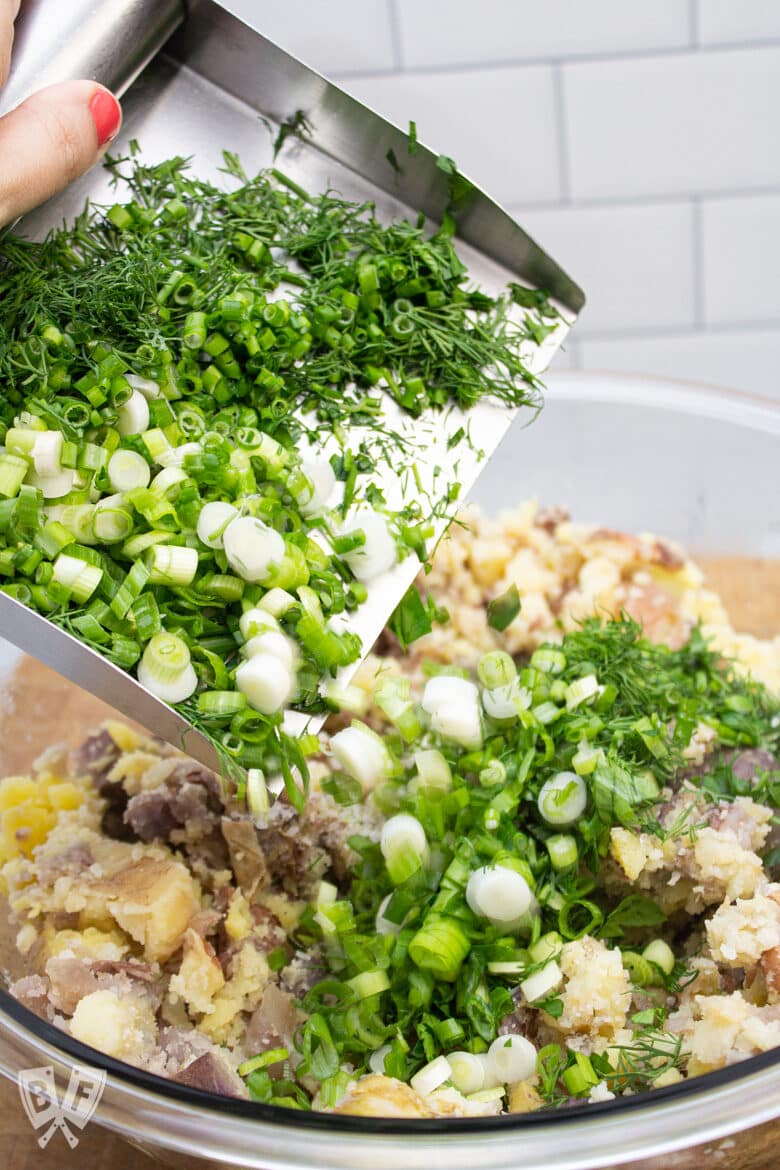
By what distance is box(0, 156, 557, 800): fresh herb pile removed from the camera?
104 cm

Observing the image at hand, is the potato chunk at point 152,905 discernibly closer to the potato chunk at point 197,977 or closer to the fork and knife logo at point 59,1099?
the potato chunk at point 197,977

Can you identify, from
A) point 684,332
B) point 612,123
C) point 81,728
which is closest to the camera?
point 81,728

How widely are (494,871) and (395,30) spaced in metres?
1.91

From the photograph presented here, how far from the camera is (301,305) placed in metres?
1.29

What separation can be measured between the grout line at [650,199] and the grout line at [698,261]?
28mm

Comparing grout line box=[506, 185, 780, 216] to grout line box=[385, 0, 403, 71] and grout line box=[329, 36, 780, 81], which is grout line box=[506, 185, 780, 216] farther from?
grout line box=[385, 0, 403, 71]

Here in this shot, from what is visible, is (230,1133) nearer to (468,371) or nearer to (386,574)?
(386,574)

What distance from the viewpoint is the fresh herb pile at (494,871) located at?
1037 mm

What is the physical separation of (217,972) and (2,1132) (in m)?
0.25

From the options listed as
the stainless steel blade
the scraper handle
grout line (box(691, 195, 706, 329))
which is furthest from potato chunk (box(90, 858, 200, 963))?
grout line (box(691, 195, 706, 329))

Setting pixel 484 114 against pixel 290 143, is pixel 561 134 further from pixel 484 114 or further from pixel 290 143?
pixel 290 143

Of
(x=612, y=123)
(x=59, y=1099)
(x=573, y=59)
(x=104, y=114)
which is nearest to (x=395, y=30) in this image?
(x=573, y=59)

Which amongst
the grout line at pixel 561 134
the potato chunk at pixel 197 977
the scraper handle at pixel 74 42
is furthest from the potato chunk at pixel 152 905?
the grout line at pixel 561 134

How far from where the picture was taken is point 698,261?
2580 millimetres
